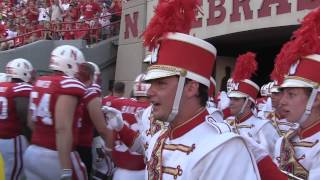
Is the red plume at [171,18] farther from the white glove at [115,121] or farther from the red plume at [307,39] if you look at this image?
the white glove at [115,121]

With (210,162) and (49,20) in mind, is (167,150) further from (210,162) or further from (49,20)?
(49,20)

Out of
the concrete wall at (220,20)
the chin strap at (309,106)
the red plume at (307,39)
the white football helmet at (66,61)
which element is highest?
the concrete wall at (220,20)

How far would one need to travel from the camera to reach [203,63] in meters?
3.01

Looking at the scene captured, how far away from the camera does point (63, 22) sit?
20266 mm

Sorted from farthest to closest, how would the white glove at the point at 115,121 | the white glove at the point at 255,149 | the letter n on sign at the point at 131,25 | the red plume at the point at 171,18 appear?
the letter n on sign at the point at 131,25 → the white glove at the point at 115,121 → the red plume at the point at 171,18 → the white glove at the point at 255,149

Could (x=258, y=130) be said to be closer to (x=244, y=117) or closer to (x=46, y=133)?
(x=244, y=117)

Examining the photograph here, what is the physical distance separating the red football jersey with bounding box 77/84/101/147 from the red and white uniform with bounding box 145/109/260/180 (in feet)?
7.07

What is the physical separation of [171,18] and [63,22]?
1761cm

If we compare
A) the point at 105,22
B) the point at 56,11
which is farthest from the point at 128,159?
the point at 56,11

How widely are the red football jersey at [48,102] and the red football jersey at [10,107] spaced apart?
0.87 m

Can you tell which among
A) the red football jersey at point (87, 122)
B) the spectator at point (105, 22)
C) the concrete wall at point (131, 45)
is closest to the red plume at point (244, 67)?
the red football jersey at point (87, 122)

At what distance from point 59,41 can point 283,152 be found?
15716 mm

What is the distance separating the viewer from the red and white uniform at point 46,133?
504 centimetres

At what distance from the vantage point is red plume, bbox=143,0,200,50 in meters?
3.10
